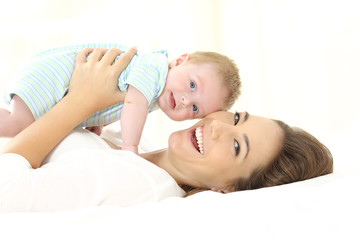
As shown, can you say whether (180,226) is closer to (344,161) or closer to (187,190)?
(187,190)

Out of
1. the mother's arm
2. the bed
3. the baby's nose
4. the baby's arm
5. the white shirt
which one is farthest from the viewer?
the baby's nose

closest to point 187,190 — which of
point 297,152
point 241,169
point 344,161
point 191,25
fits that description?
point 241,169

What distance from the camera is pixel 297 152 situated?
1.75 meters

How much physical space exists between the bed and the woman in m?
Result: 0.19

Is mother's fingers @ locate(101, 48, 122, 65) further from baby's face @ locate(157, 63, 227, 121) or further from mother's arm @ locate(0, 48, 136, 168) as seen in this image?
baby's face @ locate(157, 63, 227, 121)

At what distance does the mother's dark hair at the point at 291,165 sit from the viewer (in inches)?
68.4

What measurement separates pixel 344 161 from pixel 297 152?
0.39 meters

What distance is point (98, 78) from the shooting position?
6.40 ft

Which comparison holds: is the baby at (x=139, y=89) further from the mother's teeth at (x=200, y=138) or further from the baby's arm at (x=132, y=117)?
the mother's teeth at (x=200, y=138)

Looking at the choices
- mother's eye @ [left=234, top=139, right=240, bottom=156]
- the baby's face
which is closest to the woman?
mother's eye @ [left=234, top=139, right=240, bottom=156]

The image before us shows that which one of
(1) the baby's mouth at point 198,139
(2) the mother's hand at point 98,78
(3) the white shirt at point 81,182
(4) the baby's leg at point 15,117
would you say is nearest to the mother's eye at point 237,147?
(1) the baby's mouth at point 198,139

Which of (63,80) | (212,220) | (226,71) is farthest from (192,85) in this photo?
(212,220)

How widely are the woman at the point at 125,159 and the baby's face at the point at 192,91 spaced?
0.10 m

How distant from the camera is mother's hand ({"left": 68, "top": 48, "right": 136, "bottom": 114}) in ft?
6.21
